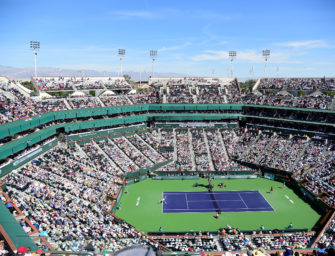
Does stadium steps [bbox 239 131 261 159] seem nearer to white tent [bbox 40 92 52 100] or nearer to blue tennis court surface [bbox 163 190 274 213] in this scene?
blue tennis court surface [bbox 163 190 274 213]

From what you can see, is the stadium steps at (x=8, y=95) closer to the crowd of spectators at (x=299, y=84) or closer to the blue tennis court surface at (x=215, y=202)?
the blue tennis court surface at (x=215, y=202)

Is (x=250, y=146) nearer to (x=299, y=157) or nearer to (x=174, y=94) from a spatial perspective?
(x=299, y=157)

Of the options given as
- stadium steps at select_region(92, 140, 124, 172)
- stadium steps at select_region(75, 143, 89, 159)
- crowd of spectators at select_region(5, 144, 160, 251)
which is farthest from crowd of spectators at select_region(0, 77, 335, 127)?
crowd of spectators at select_region(5, 144, 160, 251)

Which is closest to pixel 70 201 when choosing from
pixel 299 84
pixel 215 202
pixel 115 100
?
pixel 215 202

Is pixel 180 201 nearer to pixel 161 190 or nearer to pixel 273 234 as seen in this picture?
pixel 161 190

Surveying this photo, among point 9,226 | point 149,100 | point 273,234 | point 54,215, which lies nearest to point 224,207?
point 273,234

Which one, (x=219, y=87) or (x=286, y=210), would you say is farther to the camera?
(x=219, y=87)

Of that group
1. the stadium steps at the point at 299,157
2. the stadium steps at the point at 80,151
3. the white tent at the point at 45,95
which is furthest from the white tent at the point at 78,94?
the stadium steps at the point at 299,157

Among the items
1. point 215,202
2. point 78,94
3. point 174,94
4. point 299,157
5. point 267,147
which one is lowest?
point 215,202

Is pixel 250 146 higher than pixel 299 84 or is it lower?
lower

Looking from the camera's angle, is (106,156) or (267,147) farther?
(267,147)
